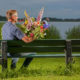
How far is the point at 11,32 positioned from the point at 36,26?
4.19 ft

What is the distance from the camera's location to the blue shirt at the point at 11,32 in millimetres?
6723

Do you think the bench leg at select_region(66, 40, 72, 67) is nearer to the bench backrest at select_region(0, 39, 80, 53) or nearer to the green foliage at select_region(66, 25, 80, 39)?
the bench backrest at select_region(0, 39, 80, 53)

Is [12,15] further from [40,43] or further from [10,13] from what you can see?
[40,43]

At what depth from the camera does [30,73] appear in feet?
Answer: 22.1

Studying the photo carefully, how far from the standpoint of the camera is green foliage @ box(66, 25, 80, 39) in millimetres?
17750

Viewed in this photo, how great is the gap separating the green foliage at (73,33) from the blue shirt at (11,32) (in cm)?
1104

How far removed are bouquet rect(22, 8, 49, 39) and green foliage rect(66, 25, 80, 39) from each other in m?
9.64

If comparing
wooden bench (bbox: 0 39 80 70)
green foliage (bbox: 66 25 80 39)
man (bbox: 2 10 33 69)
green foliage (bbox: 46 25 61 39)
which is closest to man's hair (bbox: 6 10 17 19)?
man (bbox: 2 10 33 69)

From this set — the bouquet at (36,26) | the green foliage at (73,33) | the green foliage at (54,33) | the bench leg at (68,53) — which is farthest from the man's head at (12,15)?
the green foliage at (73,33)

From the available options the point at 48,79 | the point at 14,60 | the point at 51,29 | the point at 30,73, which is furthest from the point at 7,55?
the point at 51,29

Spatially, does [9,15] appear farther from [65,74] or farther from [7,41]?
[65,74]

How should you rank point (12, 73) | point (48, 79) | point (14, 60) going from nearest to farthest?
point (48, 79)
point (12, 73)
point (14, 60)

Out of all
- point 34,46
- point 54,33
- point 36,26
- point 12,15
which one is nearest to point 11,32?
point 12,15

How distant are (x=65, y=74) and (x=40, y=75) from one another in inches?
21.6
